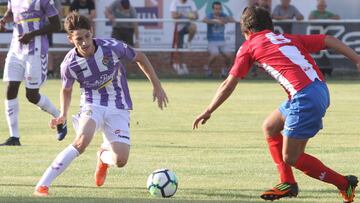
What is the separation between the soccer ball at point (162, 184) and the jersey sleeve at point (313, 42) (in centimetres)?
162

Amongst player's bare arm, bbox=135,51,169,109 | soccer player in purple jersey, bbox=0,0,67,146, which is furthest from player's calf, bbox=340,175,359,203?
soccer player in purple jersey, bbox=0,0,67,146

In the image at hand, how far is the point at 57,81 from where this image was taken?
24.6 m

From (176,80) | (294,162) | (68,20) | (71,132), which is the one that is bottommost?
(176,80)

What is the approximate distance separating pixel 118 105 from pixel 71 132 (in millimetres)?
5379

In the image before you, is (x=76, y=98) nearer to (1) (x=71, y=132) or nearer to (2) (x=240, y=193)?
(1) (x=71, y=132)

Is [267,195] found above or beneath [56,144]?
above

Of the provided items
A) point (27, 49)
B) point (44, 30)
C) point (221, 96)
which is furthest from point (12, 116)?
point (221, 96)

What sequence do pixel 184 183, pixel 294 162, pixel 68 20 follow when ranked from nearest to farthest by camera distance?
pixel 294 162
pixel 68 20
pixel 184 183

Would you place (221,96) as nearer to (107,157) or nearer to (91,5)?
(107,157)

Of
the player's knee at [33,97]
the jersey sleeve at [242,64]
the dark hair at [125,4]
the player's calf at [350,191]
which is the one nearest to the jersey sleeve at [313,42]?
the jersey sleeve at [242,64]

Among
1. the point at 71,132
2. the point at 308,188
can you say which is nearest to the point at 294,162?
the point at 308,188

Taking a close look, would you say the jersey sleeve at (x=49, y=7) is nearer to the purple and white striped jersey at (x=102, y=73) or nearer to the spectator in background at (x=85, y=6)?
the purple and white striped jersey at (x=102, y=73)

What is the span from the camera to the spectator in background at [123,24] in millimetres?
26172

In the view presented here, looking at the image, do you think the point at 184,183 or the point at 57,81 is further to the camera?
the point at 57,81
